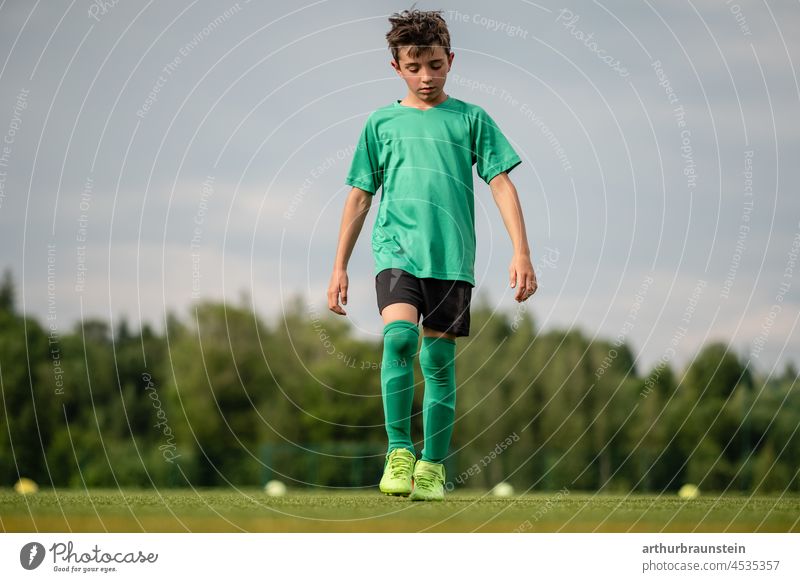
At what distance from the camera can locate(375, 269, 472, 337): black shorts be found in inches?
420

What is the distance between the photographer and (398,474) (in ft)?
34.6

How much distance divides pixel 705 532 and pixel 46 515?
6.10m

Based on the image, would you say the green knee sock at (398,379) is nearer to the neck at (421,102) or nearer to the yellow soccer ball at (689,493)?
the neck at (421,102)

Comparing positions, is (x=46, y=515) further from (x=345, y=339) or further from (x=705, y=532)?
(x=345, y=339)

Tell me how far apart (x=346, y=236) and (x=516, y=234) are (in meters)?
1.62

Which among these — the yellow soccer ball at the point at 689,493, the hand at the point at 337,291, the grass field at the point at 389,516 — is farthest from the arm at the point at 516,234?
the yellow soccer ball at the point at 689,493

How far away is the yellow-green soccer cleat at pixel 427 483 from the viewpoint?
1074 cm

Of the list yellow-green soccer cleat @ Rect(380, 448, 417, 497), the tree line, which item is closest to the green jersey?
yellow-green soccer cleat @ Rect(380, 448, 417, 497)

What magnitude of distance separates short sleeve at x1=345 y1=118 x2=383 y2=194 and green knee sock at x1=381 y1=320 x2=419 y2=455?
1.48 meters

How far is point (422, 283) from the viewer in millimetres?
10742
